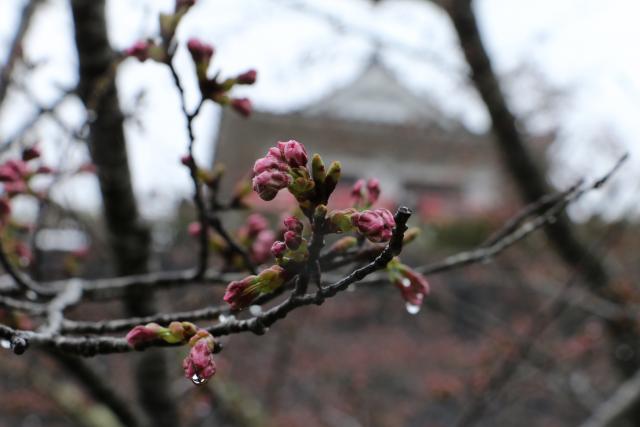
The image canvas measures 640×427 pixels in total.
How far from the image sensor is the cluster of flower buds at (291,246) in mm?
701

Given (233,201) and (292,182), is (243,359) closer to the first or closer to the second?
(233,201)

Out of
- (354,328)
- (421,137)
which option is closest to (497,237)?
(354,328)

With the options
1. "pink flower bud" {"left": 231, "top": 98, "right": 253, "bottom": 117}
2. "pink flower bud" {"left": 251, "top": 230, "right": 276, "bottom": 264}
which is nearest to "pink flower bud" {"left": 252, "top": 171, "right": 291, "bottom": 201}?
"pink flower bud" {"left": 231, "top": 98, "right": 253, "bottom": 117}

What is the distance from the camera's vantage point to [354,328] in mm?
9773

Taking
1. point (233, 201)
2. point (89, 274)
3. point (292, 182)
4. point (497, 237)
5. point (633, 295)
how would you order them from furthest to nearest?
point (89, 274) < point (633, 295) < point (233, 201) < point (497, 237) < point (292, 182)

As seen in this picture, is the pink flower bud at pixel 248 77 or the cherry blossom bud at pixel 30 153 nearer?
the pink flower bud at pixel 248 77

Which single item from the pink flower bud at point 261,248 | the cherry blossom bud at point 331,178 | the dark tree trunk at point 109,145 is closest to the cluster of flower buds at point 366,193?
the cherry blossom bud at point 331,178

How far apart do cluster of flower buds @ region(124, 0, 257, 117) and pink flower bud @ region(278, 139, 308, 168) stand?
1.24 feet

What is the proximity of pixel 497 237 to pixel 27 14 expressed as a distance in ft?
10.7

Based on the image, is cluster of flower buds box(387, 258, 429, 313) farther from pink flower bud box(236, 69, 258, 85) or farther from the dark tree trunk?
the dark tree trunk

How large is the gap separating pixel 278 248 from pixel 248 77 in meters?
0.51

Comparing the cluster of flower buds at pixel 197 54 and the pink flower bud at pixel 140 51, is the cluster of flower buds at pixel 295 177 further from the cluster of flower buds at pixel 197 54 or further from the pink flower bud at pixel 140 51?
the pink flower bud at pixel 140 51

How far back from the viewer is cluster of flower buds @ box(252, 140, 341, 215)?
699 millimetres

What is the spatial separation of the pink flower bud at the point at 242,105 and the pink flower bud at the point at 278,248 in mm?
554
